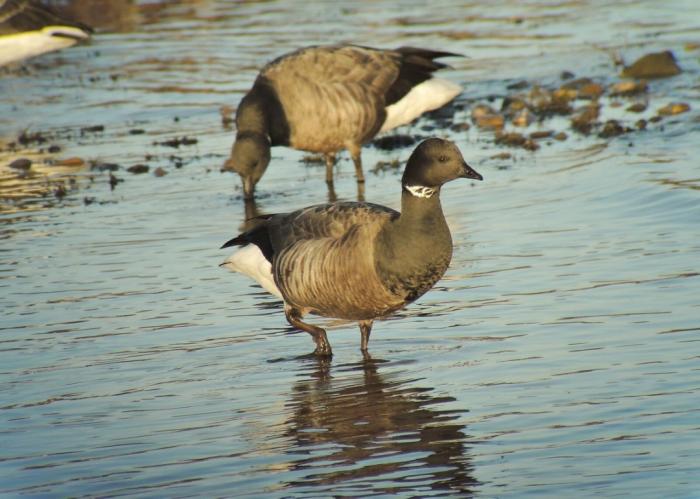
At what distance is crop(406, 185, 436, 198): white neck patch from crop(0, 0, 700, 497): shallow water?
3.39 ft

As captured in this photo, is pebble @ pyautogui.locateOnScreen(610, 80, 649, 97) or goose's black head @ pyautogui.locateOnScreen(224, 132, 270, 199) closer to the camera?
goose's black head @ pyautogui.locateOnScreen(224, 132, 270, 199)

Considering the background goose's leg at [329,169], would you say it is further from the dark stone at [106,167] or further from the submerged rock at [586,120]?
the submerged rock at [586,120]

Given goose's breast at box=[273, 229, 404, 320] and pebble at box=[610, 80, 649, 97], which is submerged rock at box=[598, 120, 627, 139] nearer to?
pebble at box=[610, 80, 649, 97]

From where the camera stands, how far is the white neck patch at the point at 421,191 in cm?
811

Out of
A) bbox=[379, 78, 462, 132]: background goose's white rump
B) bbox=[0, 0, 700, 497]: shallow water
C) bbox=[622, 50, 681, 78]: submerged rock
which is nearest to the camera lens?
bbox=[0, 0, 700, 497]: shallow water

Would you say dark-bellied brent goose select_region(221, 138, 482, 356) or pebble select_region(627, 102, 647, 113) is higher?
pebble select_region(627, 102, 647, 113)

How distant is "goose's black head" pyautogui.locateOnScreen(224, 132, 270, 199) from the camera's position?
13.4m

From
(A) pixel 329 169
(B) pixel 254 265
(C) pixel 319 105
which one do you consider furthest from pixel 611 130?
(B) pixel 254 265

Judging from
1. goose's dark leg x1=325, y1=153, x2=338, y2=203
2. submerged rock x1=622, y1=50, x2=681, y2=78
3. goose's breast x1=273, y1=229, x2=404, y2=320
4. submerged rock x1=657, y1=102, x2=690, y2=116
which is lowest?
goose's breast x1=273, y1=229, x2=404, y2=320

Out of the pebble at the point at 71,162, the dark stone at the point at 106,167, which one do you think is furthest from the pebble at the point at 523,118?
the pebble at the point at 71,162

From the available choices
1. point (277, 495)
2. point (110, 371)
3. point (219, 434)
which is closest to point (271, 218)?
point (110, 371)

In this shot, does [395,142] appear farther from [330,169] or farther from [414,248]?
[414,248]

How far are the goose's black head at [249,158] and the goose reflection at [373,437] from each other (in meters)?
5.30

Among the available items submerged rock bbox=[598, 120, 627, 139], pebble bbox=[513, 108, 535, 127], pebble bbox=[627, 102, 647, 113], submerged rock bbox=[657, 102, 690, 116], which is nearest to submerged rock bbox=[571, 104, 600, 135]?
submerged rock bbox=[598, 120, 627, 139]
